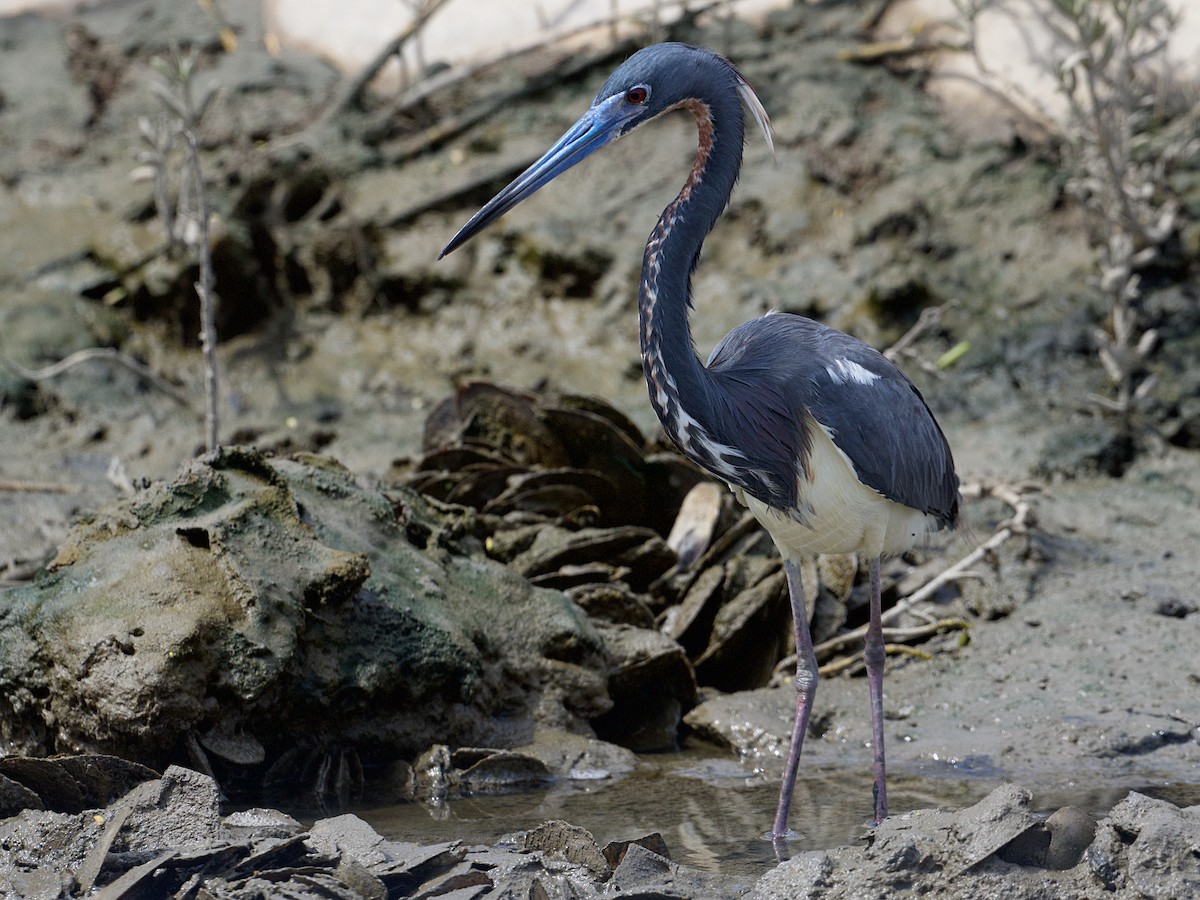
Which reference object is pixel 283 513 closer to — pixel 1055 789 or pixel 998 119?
pixel 1055 789

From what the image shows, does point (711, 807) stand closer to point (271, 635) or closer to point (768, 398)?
point (768, 398)

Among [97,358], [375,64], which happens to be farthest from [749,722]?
[375,64]

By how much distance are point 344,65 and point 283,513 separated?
6263mm

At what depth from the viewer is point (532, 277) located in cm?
872

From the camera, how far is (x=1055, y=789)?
4629mm

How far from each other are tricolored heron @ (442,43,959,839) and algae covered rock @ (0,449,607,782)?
1174 millimetres

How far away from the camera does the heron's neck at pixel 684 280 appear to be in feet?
13.6

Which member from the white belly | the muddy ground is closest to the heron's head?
the white belly

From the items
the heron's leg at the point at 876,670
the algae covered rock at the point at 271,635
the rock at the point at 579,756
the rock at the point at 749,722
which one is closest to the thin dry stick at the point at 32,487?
the algae covered rock at the point at 271,635

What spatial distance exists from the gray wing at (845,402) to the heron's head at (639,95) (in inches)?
33.8

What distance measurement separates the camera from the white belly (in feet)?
14.8

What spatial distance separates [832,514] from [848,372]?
1.62ft

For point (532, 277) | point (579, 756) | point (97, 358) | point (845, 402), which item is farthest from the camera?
point (532, 277)

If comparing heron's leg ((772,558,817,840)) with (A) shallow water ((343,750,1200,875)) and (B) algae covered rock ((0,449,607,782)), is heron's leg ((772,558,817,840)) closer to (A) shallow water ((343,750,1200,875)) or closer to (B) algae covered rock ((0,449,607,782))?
(A) shallow water ((343,750,1200,875))
